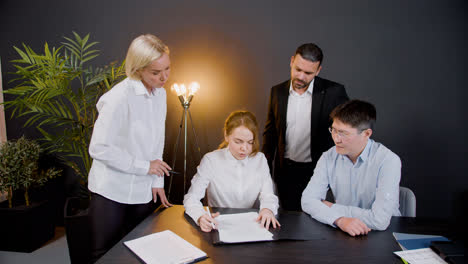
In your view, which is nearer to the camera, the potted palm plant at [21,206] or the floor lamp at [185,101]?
the potted palm plant at [21,206]

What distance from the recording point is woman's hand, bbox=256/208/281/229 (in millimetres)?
1492

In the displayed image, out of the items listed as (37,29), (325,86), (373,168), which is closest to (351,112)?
(373,168)

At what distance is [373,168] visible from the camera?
172 cm

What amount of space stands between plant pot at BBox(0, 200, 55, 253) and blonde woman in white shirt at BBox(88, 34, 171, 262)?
1283 mm

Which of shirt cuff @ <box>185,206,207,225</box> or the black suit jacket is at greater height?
the black suit jacket

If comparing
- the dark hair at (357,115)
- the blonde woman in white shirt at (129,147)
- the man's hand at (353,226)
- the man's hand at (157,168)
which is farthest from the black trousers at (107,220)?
the dark hair at (357,115)

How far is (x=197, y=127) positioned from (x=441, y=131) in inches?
88.3

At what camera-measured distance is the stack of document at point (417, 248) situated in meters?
1.21

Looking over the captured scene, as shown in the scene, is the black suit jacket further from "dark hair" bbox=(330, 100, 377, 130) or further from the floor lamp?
the floor lamp

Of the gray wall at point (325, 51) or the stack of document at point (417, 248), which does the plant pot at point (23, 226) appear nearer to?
the gray wall at point (325, 51)

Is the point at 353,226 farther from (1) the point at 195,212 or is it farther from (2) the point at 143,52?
(2) the point at 143,52

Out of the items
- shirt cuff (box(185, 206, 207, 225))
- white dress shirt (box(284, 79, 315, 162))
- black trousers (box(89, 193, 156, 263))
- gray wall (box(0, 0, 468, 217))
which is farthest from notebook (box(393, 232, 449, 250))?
gray wall (box(0, 0, 468, 217))

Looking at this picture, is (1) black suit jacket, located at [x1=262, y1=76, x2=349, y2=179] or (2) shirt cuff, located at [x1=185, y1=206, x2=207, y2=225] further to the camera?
(1) black suit jacket, located at [x1=262, y1=76, x2=349, y2=179]

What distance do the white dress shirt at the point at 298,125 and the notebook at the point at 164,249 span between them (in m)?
1.26
